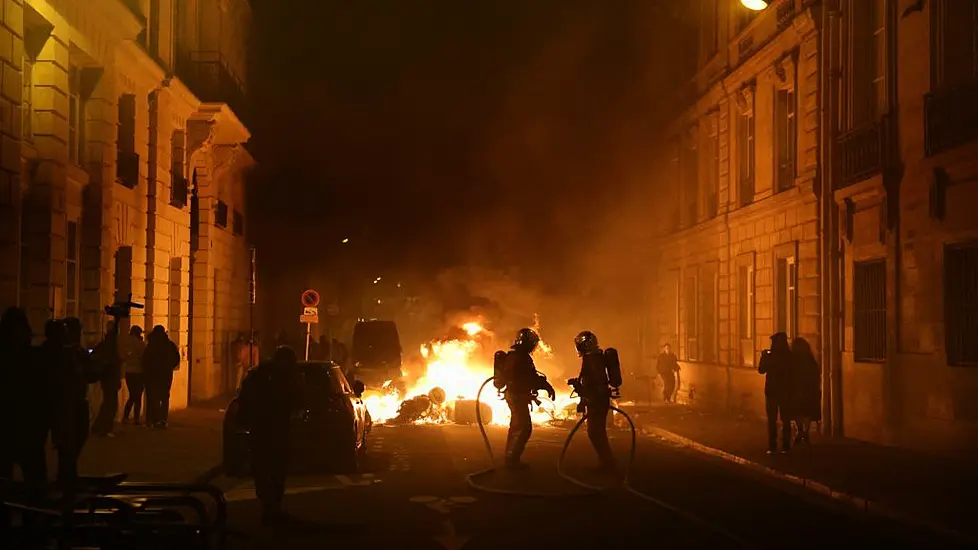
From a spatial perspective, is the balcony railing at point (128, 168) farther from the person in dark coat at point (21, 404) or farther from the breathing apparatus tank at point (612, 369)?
the person in dark coat at point (21, 404)

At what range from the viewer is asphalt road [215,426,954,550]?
9.44m

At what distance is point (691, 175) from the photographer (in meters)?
30.9

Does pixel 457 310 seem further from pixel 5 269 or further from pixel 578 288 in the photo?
pixel 5 269

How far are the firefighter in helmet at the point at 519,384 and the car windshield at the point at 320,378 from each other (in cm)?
223

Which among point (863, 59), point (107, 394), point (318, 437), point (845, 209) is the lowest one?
point (318, 437)

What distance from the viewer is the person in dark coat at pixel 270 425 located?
10.0 m

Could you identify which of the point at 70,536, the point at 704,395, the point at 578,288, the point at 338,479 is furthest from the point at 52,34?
the point at 578,288

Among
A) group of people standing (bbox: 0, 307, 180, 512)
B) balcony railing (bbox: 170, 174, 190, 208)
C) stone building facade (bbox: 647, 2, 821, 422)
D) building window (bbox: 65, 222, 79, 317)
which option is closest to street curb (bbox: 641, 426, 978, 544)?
stone building facade (bbox: 647, 2, 821, 422)

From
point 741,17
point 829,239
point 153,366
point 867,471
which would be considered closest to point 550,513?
point 867,471

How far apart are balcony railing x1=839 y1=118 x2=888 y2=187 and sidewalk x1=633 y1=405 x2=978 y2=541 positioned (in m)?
4.86

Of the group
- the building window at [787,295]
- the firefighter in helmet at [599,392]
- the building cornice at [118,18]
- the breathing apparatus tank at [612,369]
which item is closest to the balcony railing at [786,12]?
the building window at [787,295]

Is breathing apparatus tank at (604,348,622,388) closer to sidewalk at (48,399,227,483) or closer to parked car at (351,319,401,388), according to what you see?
sidewalk at (48,399,227,483)

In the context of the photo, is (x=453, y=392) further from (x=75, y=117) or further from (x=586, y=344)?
(x=586, y=344)

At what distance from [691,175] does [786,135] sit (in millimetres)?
7412
